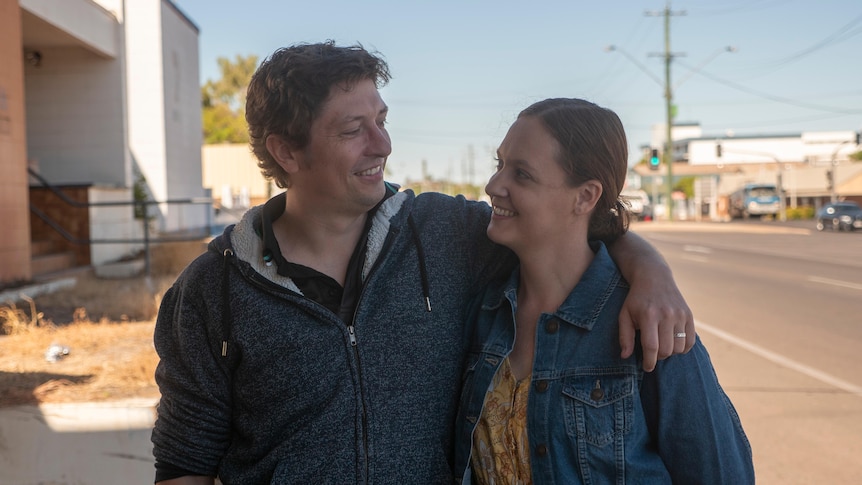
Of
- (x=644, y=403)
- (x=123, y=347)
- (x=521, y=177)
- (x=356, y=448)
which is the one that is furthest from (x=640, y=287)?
(x=123, y=347)

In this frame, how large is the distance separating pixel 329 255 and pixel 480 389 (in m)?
0.63

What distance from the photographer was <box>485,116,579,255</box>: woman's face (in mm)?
2264

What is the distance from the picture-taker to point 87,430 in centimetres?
430

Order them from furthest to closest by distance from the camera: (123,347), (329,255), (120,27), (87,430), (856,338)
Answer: (120,27), (856,338), (123,347), (87,430), (329,255)

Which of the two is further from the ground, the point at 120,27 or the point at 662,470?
the point at 120,27

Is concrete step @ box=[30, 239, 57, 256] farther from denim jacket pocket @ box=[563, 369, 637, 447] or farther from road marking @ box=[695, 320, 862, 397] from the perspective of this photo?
denim jacket pocket @ box=[563, 369, 637, 447]

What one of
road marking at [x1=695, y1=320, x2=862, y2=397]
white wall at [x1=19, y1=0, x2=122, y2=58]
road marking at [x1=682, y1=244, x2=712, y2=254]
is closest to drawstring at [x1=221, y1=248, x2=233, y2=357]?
road marking at [x1=695, y1=320, x2=862, y2=397]

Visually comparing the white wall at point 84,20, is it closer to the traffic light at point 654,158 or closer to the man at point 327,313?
the man at point 327,313

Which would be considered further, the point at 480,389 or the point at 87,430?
the point at 87,430

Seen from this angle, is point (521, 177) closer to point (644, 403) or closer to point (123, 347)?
point (644, 403)

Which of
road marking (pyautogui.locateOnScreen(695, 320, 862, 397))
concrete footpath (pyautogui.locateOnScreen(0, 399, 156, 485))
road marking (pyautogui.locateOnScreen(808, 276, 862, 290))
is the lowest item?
road marking (pyautogui.locateOnScreen(695, 320, 862, 397))

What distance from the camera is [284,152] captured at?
103 inches

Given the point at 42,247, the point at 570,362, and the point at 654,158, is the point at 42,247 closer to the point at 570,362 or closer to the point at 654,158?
the point at 570,362

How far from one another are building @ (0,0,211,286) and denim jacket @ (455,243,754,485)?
9439 millimetres
